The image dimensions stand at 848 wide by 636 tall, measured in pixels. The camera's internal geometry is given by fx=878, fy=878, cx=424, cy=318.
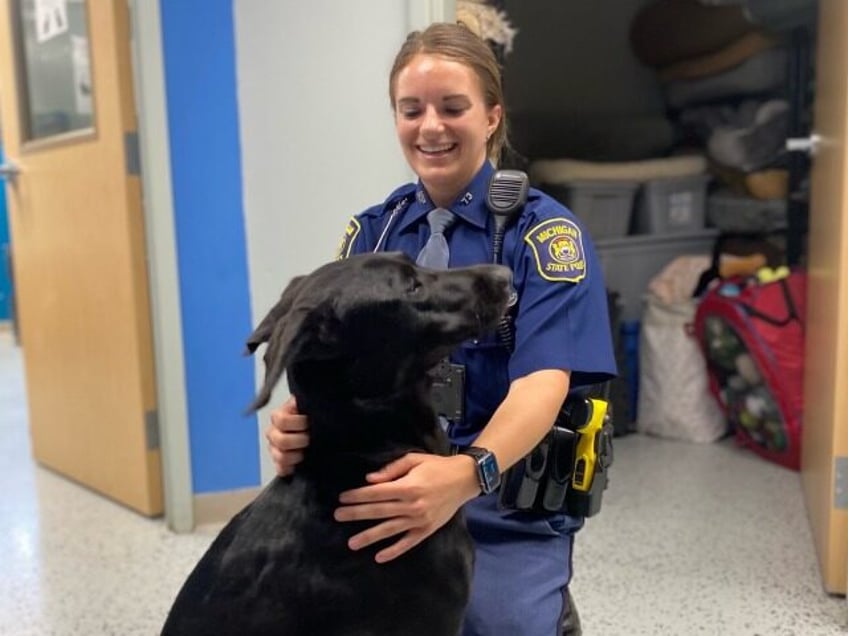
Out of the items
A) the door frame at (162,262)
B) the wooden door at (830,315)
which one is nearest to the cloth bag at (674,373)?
the wooden door at (830,315)

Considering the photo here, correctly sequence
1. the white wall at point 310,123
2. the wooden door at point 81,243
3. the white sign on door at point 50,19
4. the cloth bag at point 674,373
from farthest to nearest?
the cloth bag at point 674,373 → the white sign on door at point 50,19 → the wooden door at point 81,243 → the white wall at point 310,123

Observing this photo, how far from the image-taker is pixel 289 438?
103cm

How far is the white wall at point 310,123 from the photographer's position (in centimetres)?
203

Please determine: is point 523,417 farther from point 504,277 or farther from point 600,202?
point 600,202

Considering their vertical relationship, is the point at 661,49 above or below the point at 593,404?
above

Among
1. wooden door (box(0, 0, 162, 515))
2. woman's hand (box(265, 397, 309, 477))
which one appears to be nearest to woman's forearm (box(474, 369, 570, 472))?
woman's hand (box(265, 397, 309, 477))

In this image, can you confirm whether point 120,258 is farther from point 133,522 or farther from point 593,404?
point 593,404

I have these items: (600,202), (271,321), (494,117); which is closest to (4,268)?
(600,202)

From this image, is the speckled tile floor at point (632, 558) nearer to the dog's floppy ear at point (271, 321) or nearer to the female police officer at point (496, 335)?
the female police officer at point (496, 335)

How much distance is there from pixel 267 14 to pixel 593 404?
1.35m

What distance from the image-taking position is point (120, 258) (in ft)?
7.52

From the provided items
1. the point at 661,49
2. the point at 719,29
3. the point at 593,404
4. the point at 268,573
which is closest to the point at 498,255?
the point at 593,404

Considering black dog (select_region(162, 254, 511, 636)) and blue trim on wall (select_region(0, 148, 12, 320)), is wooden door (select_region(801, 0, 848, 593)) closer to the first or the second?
black dog (select_region(162, 254, 511, 636))

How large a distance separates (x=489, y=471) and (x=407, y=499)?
0.11 metres
